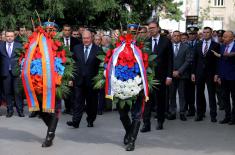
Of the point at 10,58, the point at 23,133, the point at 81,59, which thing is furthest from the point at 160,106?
the point at 10,58

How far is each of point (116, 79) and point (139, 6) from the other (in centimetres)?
1931

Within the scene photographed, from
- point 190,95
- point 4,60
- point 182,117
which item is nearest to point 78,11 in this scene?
point 4,60

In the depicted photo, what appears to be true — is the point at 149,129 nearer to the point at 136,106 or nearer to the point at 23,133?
the point at 136,106

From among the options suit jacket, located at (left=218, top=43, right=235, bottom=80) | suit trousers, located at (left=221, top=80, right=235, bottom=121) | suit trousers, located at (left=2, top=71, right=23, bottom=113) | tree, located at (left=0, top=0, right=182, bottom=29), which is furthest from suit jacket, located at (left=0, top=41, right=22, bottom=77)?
tree, located at (left=0, top=0, right=182, bottom=29)

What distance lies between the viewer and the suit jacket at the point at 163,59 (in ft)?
33.7

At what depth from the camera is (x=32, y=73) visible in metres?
8.50

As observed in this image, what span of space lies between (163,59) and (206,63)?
1.62 m

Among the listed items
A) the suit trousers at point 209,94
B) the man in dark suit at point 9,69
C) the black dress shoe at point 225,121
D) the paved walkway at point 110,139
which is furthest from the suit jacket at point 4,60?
the black dress shoe at point 225,121

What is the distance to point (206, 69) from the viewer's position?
38.1 ft

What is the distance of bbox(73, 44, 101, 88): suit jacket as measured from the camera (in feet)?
34.3

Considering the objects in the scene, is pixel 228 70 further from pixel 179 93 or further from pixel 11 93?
pixel 11 93

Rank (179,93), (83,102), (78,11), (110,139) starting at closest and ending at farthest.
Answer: (110,139)
(83,102)
(179,93)
(78,11)

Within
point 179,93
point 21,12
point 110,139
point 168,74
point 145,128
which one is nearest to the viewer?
point 110,139

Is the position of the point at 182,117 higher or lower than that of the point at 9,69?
lower
